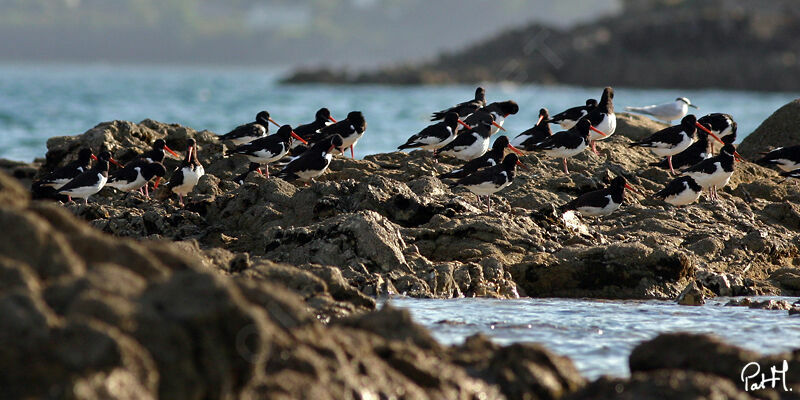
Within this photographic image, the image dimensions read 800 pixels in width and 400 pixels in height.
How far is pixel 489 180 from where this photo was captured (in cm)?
1110

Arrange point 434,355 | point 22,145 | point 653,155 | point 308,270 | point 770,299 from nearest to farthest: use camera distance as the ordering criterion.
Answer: point 434,355 → point 308,270 → point 770,299 → point 653,155 → point 22,145

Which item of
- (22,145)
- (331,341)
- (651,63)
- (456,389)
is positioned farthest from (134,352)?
(651,63)

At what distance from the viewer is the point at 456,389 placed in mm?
4977

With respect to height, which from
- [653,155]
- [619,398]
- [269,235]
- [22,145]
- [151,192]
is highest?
[22,145]

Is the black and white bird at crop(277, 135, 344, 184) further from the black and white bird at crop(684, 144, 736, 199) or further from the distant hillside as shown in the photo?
the distant hillside

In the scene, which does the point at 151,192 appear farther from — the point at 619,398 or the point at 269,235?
the point at 619,398

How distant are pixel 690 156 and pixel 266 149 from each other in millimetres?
6106

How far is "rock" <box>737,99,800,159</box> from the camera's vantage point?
16.2 m

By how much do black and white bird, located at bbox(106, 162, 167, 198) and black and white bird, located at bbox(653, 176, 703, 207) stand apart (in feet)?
21.1

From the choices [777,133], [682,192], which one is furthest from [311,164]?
[777,133]

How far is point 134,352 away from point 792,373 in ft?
12.4

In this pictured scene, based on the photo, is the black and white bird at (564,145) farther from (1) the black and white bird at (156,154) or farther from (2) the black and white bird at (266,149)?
(1) the black and white bird at (156,154)

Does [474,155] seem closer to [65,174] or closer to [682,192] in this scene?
[682,192]

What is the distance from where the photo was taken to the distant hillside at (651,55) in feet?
230
